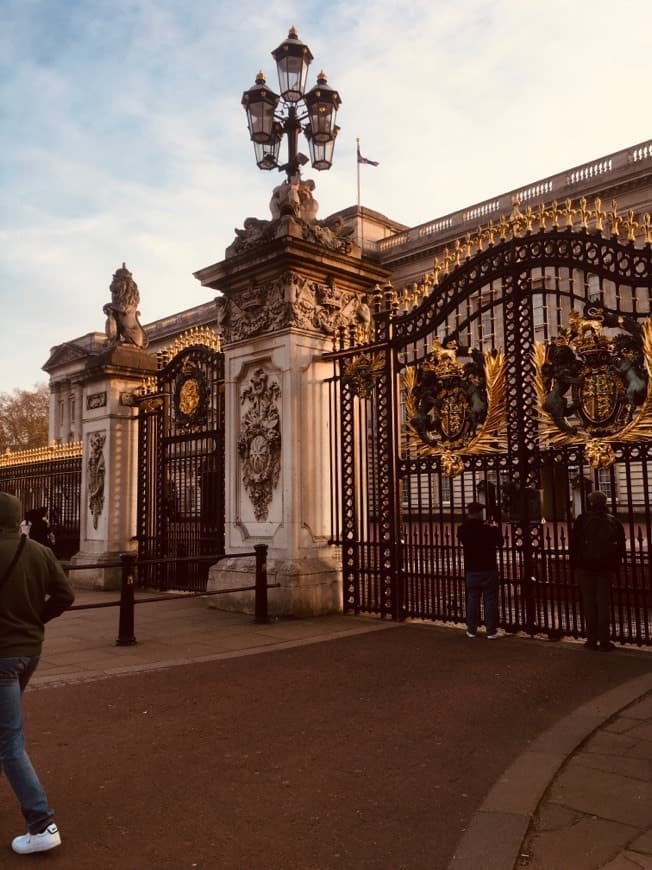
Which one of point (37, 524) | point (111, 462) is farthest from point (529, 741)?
point (37, 524)

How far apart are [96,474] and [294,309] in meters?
6.07

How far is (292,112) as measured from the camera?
10578mm

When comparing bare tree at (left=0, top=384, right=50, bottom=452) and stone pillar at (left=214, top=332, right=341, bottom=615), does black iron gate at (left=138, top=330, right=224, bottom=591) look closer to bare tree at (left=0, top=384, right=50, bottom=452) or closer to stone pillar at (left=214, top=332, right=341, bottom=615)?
stone pillar at (left=214, top=332, right=341, bottom=615)

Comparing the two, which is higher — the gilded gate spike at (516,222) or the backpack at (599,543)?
the gilded gate spike at (516,222)

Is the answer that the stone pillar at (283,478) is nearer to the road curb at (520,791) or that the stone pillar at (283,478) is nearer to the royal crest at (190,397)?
the royal crest at (190,397)

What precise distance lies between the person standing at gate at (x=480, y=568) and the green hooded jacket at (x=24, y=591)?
519 cm

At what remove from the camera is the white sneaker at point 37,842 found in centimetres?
323

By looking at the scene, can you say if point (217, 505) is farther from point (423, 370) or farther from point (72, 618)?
point (423, 370)

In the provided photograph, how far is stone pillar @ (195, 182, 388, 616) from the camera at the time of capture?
31.6 ft

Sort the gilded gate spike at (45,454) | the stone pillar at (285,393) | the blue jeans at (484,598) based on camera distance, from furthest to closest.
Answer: the gilded gate spike at (45,454) < the stone pillar at (285,393) < the blue jeans at (484,598)

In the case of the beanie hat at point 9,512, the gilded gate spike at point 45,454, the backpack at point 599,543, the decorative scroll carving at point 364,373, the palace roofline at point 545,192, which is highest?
the palace roofline at point 545,192

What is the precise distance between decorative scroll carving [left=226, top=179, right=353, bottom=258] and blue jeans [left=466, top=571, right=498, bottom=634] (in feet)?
16.1

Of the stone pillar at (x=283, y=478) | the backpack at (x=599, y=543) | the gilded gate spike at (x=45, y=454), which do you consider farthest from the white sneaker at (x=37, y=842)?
the gilded gate spike at (x=45, y=454)

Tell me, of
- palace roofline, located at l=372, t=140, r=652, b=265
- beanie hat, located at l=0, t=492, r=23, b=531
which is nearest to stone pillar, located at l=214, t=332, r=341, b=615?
beanie hat, located at l=0, t=492, r=23, b=531
